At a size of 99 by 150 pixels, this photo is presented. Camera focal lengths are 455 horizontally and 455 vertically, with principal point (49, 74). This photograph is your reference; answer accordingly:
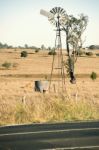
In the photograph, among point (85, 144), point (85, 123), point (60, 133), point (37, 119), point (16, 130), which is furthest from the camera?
point (37, 119)

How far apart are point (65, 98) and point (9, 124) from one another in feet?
15.3

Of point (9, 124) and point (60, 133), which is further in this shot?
point (9, 124)

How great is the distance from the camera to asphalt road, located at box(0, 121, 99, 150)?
14.1m

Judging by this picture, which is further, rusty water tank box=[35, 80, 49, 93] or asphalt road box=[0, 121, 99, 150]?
rusty water tank box=[35, 80, 49, 93]

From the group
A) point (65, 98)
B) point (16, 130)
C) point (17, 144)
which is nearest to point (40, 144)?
point (17, 144)

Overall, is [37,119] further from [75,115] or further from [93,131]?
[93,131]

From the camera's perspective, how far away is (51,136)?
16281mm

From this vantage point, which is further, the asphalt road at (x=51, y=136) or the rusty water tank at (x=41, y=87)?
the rusty water tank at (x=41, y=87)

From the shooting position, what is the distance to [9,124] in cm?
2083

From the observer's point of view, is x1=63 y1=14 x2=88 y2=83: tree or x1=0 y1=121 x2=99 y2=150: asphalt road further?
x1=63 y1=14 x2=88 y2=83: tree

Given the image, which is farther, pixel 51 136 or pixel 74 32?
pixel 74 32

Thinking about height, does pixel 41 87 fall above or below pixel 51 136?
below

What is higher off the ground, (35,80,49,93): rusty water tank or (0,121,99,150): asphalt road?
(0,121,99,150): asphalt road

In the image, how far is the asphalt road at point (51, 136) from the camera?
14050mm
